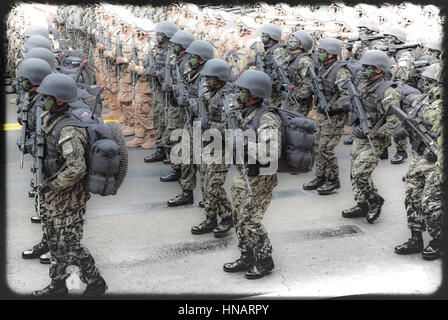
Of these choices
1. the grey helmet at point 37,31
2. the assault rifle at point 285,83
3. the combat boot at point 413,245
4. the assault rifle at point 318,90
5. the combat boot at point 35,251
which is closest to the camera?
the combat boot at point 35,251

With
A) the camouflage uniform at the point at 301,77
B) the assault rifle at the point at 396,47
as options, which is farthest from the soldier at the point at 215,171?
the assault rifle at the point at 396,47

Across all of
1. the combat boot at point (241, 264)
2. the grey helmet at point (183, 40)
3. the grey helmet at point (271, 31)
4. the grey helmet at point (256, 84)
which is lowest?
the combat boot at point (241, 264)

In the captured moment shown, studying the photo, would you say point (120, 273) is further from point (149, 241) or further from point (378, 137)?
point (378, 137)

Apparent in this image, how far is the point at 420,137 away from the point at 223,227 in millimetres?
2599

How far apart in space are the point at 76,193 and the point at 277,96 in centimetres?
596

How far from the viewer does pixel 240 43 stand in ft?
42.2

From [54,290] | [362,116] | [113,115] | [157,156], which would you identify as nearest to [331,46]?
[362,116]

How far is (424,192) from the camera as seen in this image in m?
6.03

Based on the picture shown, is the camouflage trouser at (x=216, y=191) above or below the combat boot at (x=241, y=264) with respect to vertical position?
above

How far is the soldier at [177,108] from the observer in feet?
26.5

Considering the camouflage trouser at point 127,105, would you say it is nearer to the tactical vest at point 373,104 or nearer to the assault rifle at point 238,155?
the tactical vest at point 373,104

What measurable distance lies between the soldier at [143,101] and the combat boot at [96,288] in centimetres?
504

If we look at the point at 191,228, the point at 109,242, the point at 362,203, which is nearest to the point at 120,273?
the point at 109,242

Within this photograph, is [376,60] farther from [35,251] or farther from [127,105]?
[127,105]
